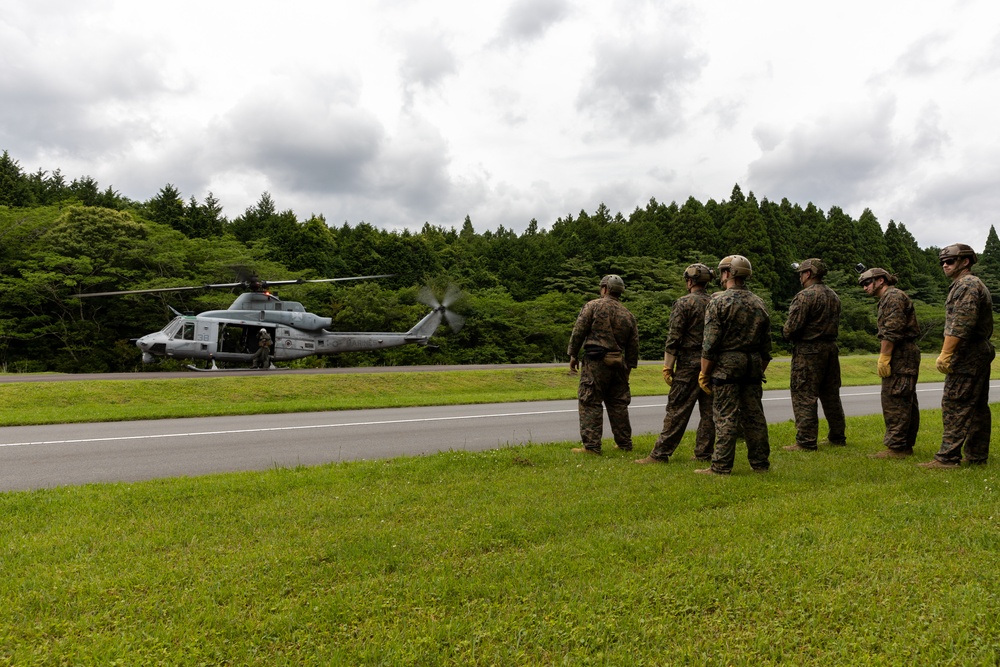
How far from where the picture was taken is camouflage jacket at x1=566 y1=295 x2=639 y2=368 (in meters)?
7.32

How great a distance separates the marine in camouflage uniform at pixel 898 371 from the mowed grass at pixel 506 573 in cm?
155

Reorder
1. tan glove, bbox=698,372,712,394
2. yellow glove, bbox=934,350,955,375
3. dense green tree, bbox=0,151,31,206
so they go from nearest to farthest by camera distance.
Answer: tan glove, bbox=698,372,712,394 < yellow glove, bbox=934,350,955,375 < dense green tree, bbox=0,151,31,206

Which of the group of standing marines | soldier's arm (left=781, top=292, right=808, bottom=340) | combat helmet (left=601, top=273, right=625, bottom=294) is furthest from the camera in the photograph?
soldier's arm (left=781, top=292, right=808, bottom=340)

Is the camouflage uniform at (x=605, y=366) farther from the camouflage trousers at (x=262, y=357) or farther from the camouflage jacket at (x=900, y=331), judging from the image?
the camouflage trousers at (x=262, y=357)

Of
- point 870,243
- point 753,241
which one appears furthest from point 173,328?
point 870,243

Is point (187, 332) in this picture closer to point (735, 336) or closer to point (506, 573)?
point (735, 336)

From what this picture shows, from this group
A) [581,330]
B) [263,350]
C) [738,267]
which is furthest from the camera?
[263,350]

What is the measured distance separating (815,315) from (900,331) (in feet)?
3.00

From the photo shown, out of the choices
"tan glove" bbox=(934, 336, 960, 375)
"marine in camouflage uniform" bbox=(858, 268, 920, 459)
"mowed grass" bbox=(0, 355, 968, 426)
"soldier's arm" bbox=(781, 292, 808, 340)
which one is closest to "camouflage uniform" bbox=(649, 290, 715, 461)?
"soldier's arm" bbox=(781, 292, 808, 340)

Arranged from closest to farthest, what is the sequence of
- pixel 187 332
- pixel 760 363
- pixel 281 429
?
pixel 760 363 → pixel 281 429 → pixel 187 332

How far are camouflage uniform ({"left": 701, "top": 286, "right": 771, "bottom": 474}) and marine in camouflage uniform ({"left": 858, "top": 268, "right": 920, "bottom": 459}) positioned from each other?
2.00m

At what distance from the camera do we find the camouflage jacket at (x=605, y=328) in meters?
7.32

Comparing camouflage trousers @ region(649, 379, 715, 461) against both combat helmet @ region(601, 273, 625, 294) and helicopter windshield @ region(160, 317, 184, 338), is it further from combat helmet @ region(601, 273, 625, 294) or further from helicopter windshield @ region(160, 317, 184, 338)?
helicopter windshield @ region(160, 317, 184, 338)

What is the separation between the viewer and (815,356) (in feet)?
25.3
